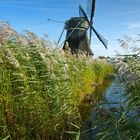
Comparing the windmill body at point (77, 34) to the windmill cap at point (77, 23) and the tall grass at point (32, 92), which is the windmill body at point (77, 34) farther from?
Result: the tall grass at point (32, 92)

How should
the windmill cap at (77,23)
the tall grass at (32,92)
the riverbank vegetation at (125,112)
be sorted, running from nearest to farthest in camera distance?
1. the riverbank vegetation at (125,112)
2. the tall grass at (32,92)
3. the windmill cap at (77,23)

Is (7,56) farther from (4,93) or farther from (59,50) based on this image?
(59,50)

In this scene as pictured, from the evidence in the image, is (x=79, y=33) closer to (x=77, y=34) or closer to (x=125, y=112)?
(x=77, y=34)

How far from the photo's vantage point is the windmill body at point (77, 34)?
3303 centimetres

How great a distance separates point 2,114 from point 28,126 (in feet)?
1.96

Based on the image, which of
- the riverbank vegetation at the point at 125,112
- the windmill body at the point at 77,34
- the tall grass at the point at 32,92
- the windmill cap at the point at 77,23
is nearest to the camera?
the riverbank vegetation at the point at 125,112

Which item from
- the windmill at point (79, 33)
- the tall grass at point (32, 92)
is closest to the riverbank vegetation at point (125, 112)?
the tall grass at point (32, 92)

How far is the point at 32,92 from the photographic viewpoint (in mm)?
5352

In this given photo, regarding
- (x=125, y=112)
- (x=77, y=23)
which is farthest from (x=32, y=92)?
(x=77, y=23)

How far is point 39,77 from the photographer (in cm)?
575

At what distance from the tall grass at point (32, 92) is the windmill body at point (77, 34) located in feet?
87.5

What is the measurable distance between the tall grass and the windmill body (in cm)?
2668

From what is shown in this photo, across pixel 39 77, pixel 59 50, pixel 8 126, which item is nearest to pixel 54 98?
pixel 39 77

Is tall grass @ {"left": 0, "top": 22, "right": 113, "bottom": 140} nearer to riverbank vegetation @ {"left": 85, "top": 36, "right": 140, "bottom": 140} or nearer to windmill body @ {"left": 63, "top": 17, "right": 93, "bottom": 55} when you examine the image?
riverbank vegetation @ {"left": 85, "top": 36, "right": 140, "bottom": 140}
